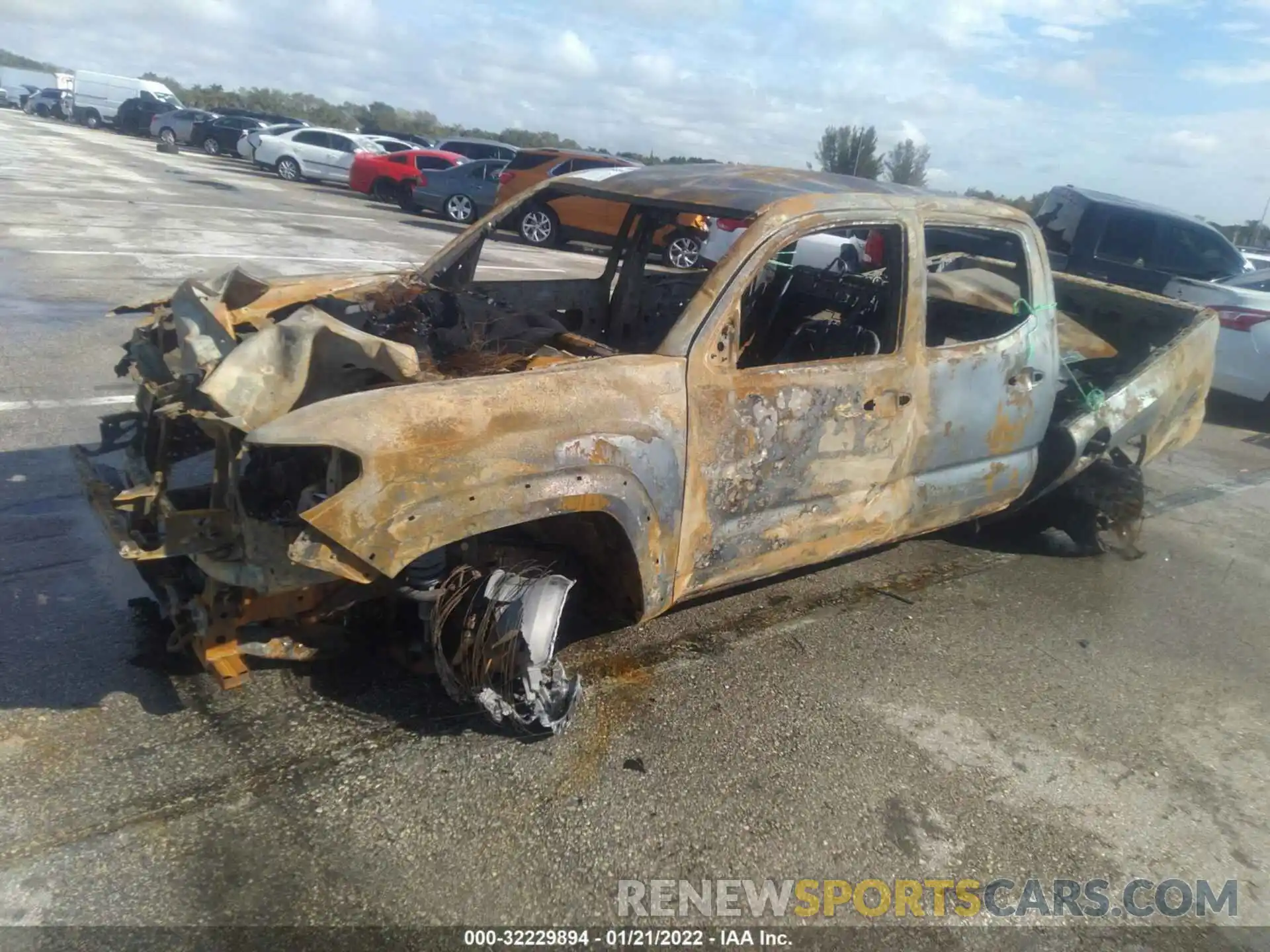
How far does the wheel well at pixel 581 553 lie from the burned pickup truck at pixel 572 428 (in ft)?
0.04

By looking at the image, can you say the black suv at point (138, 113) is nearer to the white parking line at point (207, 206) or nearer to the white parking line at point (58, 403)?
the white parking line at point (207, 206)

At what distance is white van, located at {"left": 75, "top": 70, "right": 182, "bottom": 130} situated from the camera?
133 ft

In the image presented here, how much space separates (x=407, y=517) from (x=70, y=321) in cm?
674

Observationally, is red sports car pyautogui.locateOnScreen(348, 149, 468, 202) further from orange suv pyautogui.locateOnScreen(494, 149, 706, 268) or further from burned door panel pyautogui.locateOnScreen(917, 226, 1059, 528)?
burned door panel pyautogui.locateOnScreen(917, 226, 1059, 528)

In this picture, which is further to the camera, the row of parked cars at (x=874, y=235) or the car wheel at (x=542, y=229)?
the car wheel at (x=542, y=229)

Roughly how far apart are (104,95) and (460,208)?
98.2 feet

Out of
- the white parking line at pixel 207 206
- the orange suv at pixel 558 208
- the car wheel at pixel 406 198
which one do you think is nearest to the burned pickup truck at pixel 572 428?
the orange suv at pixel 558 208

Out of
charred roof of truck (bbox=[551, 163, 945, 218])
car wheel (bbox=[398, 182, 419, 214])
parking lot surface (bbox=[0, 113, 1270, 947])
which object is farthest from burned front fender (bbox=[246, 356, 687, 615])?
car wheel (bbox=[398, 182, 419, 214])

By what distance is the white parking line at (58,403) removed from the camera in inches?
227

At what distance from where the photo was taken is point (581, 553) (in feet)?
11.0

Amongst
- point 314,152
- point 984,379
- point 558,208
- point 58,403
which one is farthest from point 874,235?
point 314,152

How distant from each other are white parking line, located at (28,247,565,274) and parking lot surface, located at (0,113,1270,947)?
22.8ft

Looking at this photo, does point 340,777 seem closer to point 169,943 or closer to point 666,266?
point 169,943

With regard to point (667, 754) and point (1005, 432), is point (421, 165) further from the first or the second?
point (667, 754)
